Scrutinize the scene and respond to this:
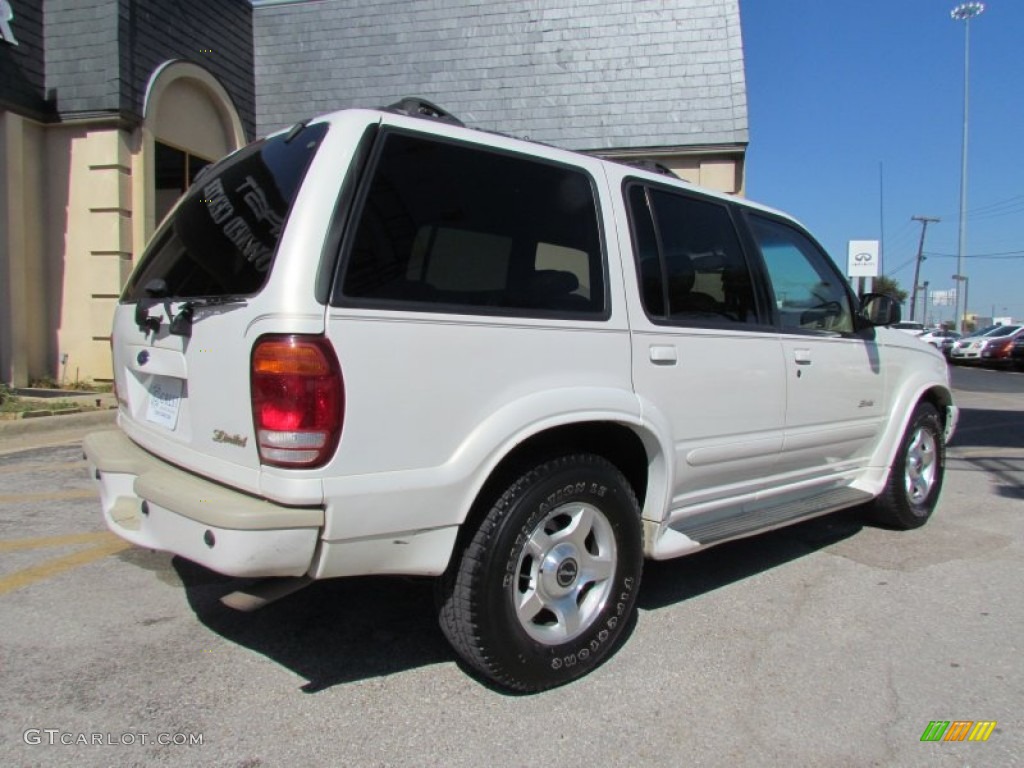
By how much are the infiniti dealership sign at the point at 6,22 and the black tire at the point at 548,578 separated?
371 inches

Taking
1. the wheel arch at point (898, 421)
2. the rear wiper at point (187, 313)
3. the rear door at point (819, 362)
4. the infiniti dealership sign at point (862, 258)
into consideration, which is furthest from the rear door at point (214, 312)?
the infiniti dealership sign at point (862, 258)

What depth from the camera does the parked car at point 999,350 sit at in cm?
2586

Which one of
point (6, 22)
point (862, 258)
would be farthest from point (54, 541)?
point (862, 258)

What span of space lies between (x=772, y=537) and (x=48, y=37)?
32.8ft

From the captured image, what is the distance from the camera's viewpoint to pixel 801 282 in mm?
4301

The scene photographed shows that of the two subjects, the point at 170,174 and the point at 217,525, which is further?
the point at 170,174

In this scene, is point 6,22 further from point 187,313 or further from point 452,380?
point 452,380

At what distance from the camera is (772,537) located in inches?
195

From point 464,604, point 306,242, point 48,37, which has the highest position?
point 48,37

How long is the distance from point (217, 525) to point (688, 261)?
7.59 feet

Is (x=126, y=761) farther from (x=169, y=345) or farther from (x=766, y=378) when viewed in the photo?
(x=766, y=378)

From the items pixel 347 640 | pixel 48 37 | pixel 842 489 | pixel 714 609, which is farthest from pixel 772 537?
pixel 48 37

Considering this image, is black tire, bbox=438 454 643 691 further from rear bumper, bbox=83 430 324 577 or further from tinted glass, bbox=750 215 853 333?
tinted glass, bbox=750 215 853 333

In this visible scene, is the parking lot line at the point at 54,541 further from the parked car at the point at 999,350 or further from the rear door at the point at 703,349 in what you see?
the parked car at the point at 999,350
